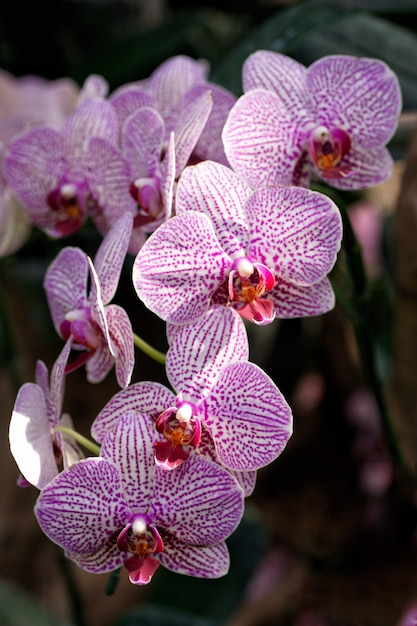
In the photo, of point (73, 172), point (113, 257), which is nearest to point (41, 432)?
point (113, 257)

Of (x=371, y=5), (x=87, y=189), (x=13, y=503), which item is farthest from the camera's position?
(x=13, y=503)

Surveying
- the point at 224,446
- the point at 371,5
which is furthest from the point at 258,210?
the point at 371,5

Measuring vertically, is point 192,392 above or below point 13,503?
above

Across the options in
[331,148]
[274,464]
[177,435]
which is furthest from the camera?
[274,464]

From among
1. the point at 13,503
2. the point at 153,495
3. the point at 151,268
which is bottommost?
the point at 13,503

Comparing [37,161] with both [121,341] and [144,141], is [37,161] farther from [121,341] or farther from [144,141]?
[121,341]

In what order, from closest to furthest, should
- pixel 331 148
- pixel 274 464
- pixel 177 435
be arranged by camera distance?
1. pixel 177 435
2. pixel 331 148
3. pixel 274 464

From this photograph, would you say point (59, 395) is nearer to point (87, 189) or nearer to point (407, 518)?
point (87, 189)
